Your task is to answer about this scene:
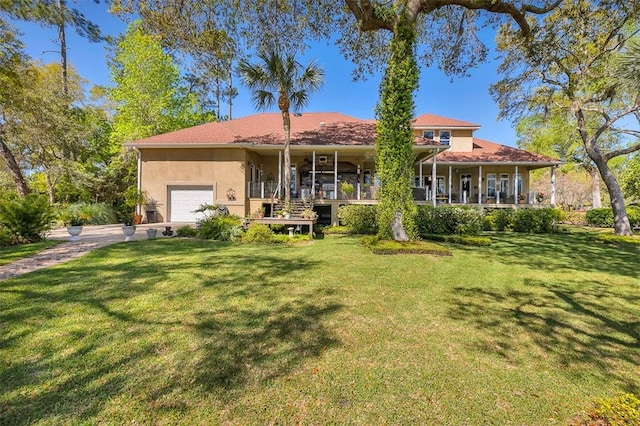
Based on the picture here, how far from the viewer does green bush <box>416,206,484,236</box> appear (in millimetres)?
12586

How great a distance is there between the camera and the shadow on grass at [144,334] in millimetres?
2383

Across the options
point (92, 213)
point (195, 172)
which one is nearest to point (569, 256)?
point (195, 172)

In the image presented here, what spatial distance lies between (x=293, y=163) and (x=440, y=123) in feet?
35.6

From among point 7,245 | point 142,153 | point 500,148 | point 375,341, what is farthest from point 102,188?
point 500,148

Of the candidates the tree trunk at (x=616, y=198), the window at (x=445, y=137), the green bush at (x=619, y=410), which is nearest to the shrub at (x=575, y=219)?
the tree trunk at (x=616, y=198)

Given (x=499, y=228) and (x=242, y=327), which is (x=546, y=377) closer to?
(x=242, y=327)

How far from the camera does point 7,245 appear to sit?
827 cm

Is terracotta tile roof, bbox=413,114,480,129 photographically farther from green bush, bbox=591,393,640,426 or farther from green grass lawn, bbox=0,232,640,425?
green bush, bbox=591,393,640,426

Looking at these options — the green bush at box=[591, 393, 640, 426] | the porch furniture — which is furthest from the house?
the green bush at box=[591, 393, 640, 426]

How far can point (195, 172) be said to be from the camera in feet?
51.1

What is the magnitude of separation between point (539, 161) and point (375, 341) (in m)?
20.0

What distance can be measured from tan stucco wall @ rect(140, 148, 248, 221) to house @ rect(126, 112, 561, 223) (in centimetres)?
5

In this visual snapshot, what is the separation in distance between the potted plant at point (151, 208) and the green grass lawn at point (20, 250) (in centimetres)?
674

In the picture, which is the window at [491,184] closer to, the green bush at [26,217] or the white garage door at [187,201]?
the white garage door at [187,201]
